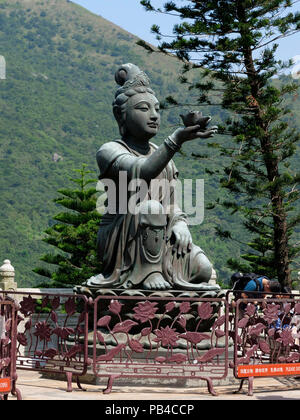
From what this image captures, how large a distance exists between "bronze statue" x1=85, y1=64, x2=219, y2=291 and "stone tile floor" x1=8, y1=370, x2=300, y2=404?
0.94m

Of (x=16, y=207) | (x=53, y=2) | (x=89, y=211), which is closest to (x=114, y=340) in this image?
(x=89, y=211)

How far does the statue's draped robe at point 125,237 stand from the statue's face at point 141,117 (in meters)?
0.18

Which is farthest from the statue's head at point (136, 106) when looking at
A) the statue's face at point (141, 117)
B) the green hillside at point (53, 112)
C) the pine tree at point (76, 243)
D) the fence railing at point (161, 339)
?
the pine tree at point (76, 243)

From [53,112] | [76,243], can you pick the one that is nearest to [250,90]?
[76,243]

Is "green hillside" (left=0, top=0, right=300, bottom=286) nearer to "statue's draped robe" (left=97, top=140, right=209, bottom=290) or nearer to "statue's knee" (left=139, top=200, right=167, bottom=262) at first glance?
"statue's draped robe" (left=97, top=140, right=209, bottom=290)

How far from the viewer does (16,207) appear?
33.8m

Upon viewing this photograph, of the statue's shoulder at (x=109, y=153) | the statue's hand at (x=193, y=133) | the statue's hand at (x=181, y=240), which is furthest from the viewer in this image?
the statue's shoulder at (x=109, y=153)

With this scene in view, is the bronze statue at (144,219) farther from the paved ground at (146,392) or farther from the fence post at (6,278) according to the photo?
the fence post at (6,278)

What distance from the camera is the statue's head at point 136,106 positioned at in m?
7.39

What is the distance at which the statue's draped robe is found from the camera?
705 cm

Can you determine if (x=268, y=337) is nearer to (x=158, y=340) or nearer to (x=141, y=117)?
(x=158, y=340)

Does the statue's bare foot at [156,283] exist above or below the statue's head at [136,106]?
below

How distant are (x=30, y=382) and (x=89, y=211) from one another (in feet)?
36.4

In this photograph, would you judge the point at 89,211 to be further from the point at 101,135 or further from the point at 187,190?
the point at 101,135
